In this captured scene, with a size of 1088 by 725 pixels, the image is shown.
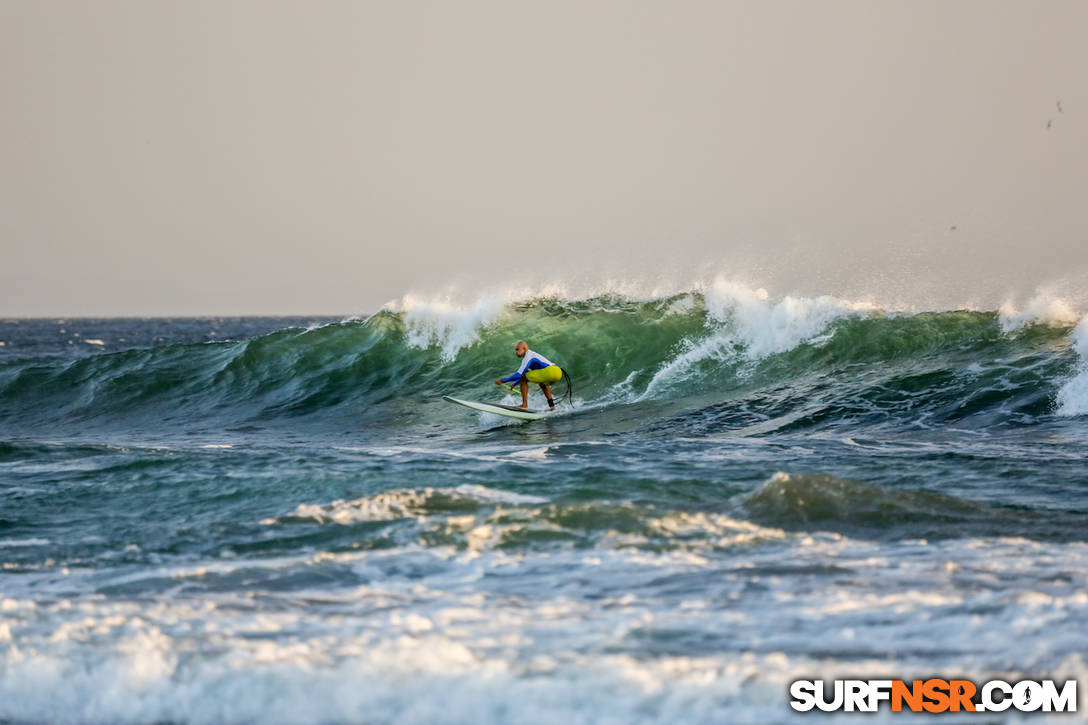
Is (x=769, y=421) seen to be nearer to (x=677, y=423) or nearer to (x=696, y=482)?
(x=677, y=423)

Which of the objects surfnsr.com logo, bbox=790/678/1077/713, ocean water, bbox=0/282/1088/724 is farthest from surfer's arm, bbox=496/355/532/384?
surfnsr.com logo, bbox=790/678/1077/713

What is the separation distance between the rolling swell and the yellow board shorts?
145cm

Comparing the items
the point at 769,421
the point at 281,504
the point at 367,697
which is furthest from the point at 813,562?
the point at 769,421

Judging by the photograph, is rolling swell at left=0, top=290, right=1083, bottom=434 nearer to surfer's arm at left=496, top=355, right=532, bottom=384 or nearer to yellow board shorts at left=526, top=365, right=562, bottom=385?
yellow board shorts at left=526, top=365, right=562, bottom=385

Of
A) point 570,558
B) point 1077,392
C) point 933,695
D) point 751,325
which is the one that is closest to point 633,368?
point 751,325

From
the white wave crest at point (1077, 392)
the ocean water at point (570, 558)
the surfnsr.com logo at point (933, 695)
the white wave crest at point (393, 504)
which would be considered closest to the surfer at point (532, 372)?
the ocean water at point (570, 558)

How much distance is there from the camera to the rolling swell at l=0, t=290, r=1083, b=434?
15367 millimetres

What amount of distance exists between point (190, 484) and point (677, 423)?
7.37 m

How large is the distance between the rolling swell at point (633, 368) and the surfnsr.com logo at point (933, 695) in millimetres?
9512

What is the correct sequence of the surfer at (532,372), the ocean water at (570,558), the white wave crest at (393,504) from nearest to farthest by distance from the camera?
the ocean water at (570,558) < the white wave crest at (393,504) < the surfer at (532,372)

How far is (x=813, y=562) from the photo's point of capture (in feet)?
21.9

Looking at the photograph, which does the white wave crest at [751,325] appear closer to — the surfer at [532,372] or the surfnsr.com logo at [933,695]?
the surfer at [532,372]

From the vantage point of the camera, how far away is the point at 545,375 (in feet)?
54.2

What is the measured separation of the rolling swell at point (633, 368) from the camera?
15.4 m
